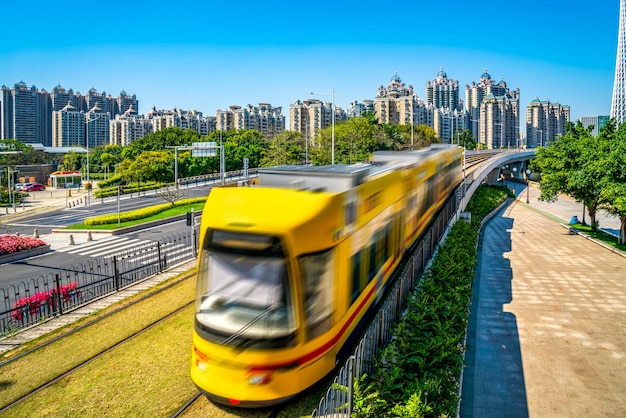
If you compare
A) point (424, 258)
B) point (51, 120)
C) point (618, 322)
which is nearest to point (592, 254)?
point (618, 322)

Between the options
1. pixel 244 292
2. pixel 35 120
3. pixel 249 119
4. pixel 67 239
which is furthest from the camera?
pixel 35 120

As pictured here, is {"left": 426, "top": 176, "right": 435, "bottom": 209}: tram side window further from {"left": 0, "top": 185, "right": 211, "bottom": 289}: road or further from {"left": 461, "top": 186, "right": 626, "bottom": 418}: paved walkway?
{"left": 0, "top": 185, "right": 211, "bottom": 289}: road

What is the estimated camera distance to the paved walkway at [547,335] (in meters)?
9.56

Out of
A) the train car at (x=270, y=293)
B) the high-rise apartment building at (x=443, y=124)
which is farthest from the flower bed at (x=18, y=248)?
the high-rise apartment building at (x=443, y=124)

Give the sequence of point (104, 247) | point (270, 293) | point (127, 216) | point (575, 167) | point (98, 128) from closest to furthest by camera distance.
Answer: point (270, 293) → point (104, 247) → point (575, 167) → point (127, 216) → point (98, 128)

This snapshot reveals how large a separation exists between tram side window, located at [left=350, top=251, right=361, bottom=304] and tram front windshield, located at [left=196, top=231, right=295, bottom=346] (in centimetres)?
209

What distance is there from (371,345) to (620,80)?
3633 inches

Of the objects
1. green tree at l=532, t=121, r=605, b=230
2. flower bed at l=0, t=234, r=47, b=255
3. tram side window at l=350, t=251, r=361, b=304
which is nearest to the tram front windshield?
tram side window at l=350, t=251, r=361, b=304

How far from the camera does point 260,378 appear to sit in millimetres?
6902

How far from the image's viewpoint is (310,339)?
7133mm

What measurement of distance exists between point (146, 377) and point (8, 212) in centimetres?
4311

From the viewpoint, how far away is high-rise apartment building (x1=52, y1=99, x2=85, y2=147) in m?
157

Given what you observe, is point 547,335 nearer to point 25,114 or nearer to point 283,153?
point 283,153

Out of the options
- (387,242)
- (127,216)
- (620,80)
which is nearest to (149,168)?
(127,216)
